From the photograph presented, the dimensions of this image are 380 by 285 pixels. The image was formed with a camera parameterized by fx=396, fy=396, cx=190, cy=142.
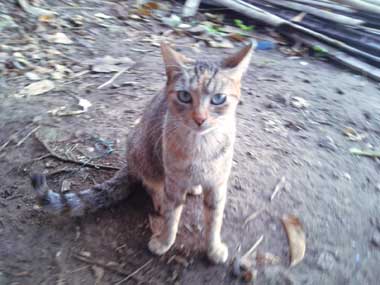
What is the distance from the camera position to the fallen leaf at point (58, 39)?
461 centimetres

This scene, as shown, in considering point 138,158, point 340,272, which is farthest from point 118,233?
point 340,272

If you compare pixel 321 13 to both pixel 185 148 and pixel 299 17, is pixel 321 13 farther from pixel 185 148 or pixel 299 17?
pixel 185 148

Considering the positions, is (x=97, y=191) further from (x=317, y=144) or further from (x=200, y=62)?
(x=317, y=144)

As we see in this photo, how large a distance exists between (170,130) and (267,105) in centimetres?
187

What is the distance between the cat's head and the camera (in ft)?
6.62

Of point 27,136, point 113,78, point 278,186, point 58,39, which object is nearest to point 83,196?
point 27,136

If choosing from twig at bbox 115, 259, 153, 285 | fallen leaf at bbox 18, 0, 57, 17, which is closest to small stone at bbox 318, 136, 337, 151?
twig at bbox 115, 259, 153, 285

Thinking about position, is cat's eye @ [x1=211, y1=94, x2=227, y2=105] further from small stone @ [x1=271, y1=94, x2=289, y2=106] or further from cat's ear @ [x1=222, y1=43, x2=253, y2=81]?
small stone @ [x1=271, y1=94, x2=289, y2=106]

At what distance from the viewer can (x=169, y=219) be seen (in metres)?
2.39

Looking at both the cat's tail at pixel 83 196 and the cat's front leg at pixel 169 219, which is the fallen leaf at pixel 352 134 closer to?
the cat's front leg at pixel 169 219

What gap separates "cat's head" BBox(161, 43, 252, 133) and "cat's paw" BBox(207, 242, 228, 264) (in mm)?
759

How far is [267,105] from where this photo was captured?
3850 millimetres

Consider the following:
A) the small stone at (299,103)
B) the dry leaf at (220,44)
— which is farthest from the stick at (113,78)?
the small stone at (299,103)

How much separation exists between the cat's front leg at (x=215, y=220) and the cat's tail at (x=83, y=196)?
26.5 inches
